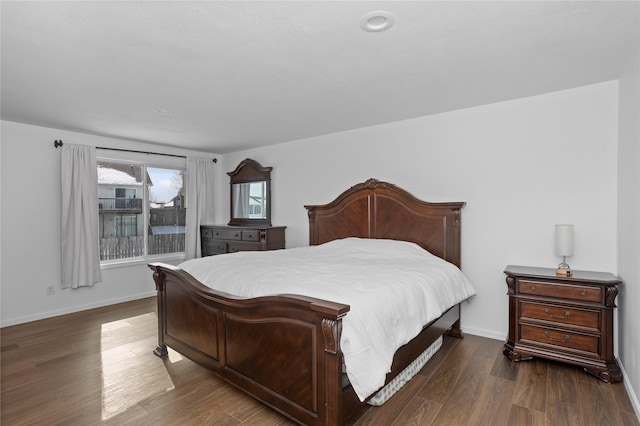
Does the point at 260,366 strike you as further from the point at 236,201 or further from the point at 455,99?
the point at 236,201

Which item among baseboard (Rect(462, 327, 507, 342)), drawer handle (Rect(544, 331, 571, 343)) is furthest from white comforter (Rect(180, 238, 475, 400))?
drawer handle (Rect(544, 331, 571, 343))

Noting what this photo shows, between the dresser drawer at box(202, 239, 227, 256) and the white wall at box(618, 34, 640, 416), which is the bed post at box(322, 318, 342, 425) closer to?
the white wall at box(618, 34, 640, 416)

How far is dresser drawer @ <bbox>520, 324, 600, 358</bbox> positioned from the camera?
100 inches

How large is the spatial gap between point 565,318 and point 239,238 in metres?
3.98

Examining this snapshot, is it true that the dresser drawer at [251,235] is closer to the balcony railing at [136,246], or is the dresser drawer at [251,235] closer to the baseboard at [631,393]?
the balcony railing at [136,246]

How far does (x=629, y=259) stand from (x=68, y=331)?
201 inches

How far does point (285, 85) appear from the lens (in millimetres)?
2830

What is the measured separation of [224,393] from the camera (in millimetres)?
2365

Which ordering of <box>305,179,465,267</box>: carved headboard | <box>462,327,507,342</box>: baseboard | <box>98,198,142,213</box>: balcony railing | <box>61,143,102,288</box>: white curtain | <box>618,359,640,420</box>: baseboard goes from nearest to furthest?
<box>618,359,640,420</box>: baseboard, <box>462,327,507,342</box>: baseboard, <box>305,179,465,267</box>: carved headboard, <box>61,143,102,288</box>: white curtain, <box>98,198,142,213</box>: balcony railing

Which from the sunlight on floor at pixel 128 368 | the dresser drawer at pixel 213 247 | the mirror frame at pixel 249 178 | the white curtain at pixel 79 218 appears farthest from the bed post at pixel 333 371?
the white curtain at pixel 79 218

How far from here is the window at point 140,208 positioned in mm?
4836

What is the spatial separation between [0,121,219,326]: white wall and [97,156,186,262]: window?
555mm

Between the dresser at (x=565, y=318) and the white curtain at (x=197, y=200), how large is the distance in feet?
15.0

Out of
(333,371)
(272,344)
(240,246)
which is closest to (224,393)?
(272,344)
